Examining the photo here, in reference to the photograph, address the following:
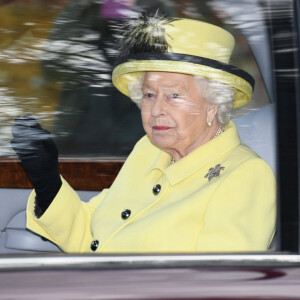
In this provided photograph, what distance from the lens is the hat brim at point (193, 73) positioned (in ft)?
7.33

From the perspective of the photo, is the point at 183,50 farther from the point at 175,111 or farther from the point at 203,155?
the point at 203,155

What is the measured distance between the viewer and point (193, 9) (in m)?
2.18

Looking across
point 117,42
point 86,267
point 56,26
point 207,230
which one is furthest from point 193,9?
point 86,267

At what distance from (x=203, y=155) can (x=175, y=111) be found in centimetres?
17

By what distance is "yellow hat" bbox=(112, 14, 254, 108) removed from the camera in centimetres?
220

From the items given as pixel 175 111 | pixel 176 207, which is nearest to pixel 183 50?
pixel 175 111

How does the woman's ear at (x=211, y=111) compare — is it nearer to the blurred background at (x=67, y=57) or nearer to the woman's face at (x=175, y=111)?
the woman's face at (x=175, y=111)

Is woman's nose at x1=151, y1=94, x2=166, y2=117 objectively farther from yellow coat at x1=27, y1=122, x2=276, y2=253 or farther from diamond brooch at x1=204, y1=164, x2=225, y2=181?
diamond brooch at x1=204, y1=164, x2=225, y2=181

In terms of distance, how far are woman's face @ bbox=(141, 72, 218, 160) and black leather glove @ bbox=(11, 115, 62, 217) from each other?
30 centimetres

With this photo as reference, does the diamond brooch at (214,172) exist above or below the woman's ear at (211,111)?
below

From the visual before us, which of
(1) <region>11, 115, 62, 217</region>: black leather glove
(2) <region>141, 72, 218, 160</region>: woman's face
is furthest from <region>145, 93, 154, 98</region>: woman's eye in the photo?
(1) <region>11, 115, 62, 217</region>: black leather glove

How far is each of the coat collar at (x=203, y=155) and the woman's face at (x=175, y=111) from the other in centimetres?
3

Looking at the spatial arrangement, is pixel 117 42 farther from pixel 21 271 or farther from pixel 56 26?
pixel 21 271

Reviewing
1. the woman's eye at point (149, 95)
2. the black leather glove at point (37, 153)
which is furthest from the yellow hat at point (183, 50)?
the black leather glove at point (37, 153)
